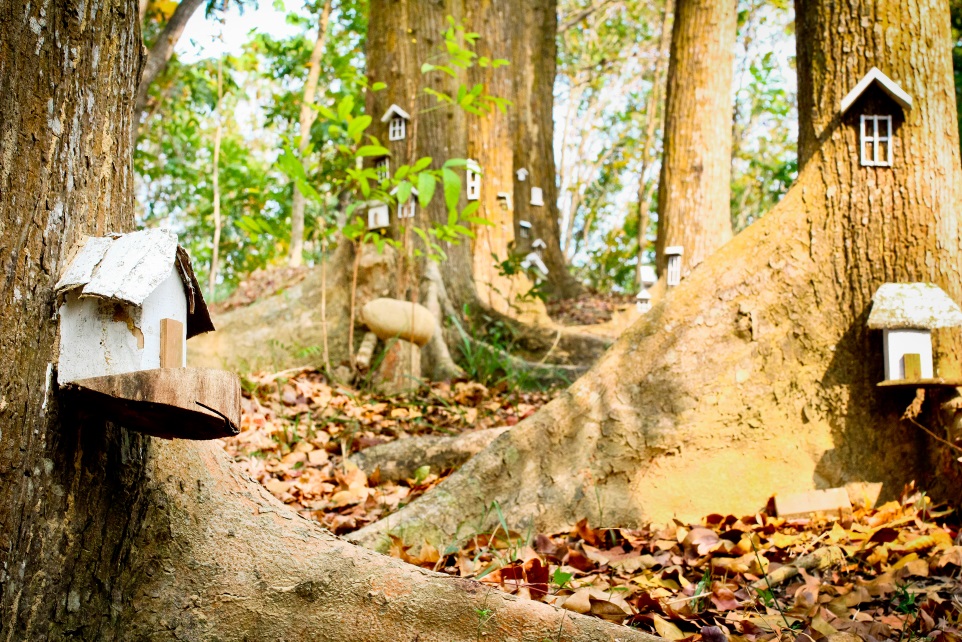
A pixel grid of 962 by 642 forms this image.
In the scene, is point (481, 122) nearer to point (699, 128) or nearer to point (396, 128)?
point (396, 128)

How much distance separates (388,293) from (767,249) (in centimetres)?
364

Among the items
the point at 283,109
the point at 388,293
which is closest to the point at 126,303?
the point at 388,293

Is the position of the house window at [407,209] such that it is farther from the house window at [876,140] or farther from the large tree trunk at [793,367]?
the house window at [876,140]

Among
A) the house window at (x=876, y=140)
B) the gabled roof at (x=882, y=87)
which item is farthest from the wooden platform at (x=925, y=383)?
the gabled roof at (x=882, y=87)

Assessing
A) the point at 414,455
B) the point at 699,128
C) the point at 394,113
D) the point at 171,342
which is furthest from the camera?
the point at 699,128

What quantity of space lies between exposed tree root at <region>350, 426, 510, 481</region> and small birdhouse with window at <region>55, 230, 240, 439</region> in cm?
259

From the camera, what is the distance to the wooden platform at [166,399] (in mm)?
1601

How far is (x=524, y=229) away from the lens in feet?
34.1

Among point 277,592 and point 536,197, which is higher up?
point 536,197

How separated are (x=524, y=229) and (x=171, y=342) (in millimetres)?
8642

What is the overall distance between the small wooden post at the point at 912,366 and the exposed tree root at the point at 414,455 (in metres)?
2.12

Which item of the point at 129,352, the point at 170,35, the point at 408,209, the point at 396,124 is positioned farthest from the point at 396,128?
the point at 129,352

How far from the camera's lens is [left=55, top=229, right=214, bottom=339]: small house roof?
1.66m

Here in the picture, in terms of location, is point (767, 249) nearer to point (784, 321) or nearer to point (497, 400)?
point (784, 321)
